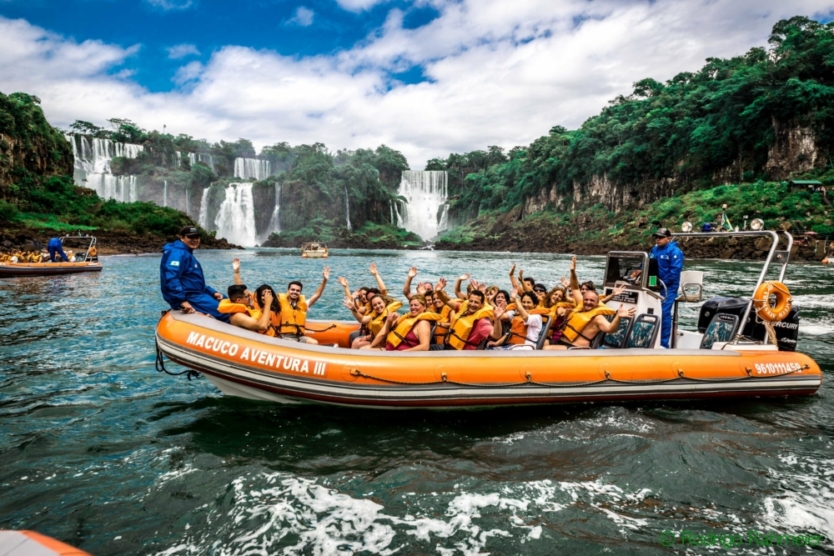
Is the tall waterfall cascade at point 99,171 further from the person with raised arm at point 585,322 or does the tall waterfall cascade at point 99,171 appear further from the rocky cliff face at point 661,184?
the person with raised arm at point 585,322

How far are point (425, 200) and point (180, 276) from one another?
82.3 metres

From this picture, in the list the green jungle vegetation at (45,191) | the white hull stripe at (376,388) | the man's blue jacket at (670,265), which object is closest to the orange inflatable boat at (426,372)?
the white hull stripe at (376,388)

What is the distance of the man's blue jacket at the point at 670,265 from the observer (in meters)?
6.57

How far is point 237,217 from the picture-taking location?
221ft

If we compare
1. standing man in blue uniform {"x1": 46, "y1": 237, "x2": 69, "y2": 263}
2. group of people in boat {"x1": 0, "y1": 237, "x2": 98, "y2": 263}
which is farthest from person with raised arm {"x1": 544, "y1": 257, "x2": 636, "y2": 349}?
standing man in blue uniform {"x1": 46, "y1": 237, "x2": 69, "y2": 263}

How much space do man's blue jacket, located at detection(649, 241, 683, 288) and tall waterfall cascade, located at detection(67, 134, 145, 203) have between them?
210ft

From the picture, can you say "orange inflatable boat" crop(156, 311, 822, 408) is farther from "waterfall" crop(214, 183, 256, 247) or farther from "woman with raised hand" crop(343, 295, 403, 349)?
"waterfall" crop(214, 183, 256, 247)

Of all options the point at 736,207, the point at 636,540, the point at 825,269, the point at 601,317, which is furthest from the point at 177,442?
the point at 736,207

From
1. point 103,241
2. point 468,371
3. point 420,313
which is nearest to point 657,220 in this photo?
point 420,313

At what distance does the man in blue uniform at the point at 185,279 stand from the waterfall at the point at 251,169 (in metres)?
77.3

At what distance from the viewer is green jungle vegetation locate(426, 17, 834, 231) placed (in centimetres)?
4138

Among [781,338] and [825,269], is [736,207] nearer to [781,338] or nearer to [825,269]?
[825,269]

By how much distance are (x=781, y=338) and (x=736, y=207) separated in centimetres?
3816

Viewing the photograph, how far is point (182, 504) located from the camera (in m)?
3.78
